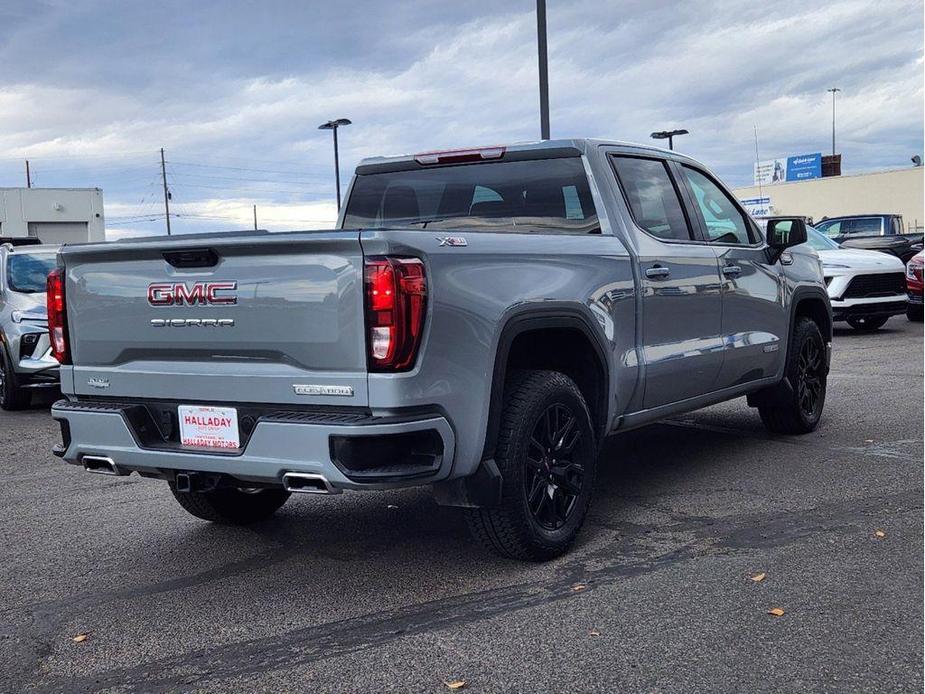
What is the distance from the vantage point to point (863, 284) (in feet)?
52.2

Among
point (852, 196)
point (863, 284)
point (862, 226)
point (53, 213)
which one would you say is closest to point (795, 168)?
point (852, 196)

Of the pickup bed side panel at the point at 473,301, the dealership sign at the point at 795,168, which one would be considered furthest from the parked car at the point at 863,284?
the dealership sign at the point at 795,168

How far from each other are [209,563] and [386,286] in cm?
184

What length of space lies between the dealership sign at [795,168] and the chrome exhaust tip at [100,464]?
87.5 meters

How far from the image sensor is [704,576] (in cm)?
448

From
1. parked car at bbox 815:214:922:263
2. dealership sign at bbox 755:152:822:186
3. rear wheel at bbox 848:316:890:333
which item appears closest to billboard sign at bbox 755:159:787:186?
dealership sign at bbox 755:152:822:186

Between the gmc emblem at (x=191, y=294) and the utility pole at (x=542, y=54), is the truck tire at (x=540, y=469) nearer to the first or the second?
the gmc emblem at (x=191, y=294)

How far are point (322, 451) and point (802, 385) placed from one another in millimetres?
4641

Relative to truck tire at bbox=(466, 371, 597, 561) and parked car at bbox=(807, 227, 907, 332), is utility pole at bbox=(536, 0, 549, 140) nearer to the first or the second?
parked car at bbox=(807, 227, 907, 332)

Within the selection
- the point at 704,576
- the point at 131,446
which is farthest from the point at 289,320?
the point at 704,576

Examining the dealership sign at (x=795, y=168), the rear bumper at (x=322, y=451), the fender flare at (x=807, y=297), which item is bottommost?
the rear bumper at (x=322, y=451)

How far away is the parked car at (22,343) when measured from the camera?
36.0 feet

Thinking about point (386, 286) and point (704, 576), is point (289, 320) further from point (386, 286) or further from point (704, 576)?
point (704, 576)

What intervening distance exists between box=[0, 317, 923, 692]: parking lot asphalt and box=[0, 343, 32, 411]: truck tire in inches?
182
